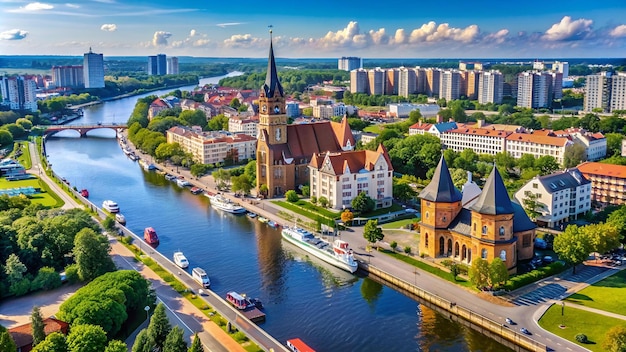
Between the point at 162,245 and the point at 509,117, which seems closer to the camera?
the point at 162,245

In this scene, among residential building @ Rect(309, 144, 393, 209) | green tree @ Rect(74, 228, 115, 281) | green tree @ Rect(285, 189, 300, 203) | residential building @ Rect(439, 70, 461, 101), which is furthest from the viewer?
residential building @ Rect(439, 70, 461, 101)

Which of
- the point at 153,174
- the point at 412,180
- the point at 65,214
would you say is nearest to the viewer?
the point at 65,214

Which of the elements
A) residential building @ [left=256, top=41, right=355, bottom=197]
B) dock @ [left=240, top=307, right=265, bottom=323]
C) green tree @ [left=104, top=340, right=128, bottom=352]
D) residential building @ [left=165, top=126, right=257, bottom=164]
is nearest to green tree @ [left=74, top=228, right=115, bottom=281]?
dock @ [left=240, top=307, right=265, bottom=323]

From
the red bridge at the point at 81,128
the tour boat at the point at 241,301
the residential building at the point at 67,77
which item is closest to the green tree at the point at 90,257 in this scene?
the tour boat at the point at 241,301

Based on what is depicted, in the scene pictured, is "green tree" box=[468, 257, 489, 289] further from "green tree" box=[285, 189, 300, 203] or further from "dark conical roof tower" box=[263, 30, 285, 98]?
"dark conical roof tower" box=[263, 30, 285, 98]

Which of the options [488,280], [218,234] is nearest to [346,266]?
[488,280]

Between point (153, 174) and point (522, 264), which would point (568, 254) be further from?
point (153, 174)

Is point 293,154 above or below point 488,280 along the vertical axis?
above
